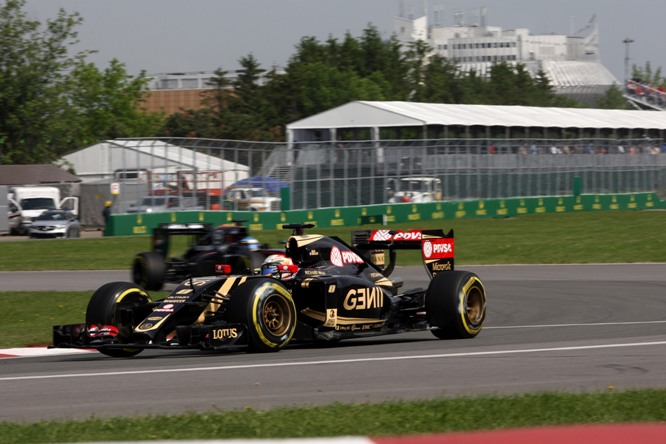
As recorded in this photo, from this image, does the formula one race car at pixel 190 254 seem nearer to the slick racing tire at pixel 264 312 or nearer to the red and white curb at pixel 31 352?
the red and white curb at pixel 31 352

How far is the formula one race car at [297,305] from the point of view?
11141mm

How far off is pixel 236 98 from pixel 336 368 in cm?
9648

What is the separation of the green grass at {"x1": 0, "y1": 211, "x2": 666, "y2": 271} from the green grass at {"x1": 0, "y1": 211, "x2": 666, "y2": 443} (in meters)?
0.03

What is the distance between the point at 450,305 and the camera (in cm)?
1276

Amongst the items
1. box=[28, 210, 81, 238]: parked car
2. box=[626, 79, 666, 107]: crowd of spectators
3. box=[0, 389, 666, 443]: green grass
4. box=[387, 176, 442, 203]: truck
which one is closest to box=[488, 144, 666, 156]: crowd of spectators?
box=[387, 176, 442, 203]: truck

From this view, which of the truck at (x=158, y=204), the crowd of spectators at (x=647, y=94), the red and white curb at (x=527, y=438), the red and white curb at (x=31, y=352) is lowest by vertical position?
the red and white curb at (x=31, y=352)

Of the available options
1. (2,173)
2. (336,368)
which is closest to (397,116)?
(2,173)

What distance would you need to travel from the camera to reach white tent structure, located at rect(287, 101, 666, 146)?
55844 millimetres

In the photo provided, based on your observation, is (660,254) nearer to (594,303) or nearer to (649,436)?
(594,303)

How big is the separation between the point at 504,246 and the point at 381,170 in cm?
1486

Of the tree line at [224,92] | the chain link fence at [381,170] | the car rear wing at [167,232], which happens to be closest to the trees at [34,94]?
the tree line at [224,92]

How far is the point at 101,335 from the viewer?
11.1 m

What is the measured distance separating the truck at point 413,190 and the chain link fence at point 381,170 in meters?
0.25

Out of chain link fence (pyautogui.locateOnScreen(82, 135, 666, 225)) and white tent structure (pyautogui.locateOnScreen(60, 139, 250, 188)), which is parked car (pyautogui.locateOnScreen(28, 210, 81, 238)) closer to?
white tent structure (pyautogui.locateOnScreen(60, 139, 250, 188))
